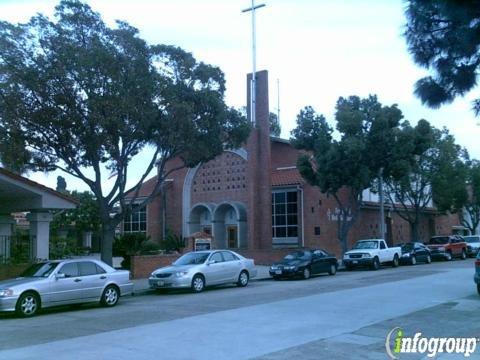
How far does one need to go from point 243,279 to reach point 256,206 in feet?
51.8

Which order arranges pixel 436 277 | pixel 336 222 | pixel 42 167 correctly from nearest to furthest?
pixel 42 167 < pixel 436 277 < pixel 336 222

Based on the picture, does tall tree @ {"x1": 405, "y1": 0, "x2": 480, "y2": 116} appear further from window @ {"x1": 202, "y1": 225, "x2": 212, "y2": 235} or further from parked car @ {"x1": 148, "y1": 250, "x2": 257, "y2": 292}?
window @ {"x1": 202, "y1": 225, "x2": 212, "y2": 235}

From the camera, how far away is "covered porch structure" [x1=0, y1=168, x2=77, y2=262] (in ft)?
70.7

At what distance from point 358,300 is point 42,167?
11558mm

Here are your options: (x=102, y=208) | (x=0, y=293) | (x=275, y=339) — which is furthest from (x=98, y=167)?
(x=275, y=339)

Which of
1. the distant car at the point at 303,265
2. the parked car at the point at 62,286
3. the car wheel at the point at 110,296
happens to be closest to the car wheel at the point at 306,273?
the distant car at the point at 303,265

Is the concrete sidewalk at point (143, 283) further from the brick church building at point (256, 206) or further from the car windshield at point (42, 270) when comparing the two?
the brick church building at point (256, 206)

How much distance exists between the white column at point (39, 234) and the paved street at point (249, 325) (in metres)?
5.34

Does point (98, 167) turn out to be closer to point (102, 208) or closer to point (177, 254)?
point (102, 208)

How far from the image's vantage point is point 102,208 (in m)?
21.3

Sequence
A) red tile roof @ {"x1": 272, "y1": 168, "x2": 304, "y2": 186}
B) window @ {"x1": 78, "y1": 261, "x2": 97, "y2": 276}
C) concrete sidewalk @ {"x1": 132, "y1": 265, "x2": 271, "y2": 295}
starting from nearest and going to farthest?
window @ {"x1": 78, "y1": 261, "x2": 97, "y2": 276}, concrete sidewalk @ {"x1": 132, "y1": 265, "x2": 271, "y2": 295}, red tile roof @ {"x1": 272, "y1": 168, "x2": 304, "y2": 186}

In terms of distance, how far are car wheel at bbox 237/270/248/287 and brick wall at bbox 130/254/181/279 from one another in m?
5.43

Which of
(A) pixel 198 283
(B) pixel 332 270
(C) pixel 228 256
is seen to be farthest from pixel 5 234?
(B) pixel 332 270

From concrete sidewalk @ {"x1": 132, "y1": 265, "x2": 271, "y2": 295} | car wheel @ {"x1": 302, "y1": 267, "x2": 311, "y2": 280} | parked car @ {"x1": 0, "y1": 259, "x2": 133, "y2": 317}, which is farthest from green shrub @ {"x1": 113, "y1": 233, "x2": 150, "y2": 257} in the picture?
parked car @ {"x1": 0, "y1": 259, "x2": 133, "y2": 317}
